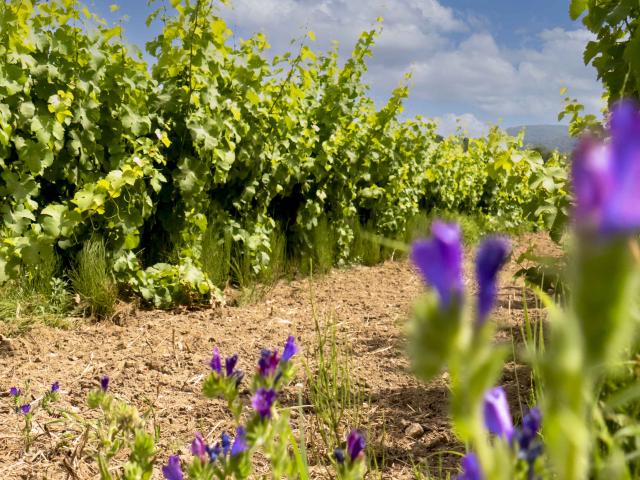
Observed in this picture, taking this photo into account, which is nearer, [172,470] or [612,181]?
[612,181]

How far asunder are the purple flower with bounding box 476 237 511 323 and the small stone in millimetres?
2397

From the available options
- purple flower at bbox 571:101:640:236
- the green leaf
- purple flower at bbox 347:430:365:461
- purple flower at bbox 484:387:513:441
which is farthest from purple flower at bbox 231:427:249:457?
the green leaf

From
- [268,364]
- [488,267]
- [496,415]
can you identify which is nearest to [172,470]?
[268,364]

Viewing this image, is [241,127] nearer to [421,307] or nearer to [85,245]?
[85,245]

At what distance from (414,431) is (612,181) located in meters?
2.51

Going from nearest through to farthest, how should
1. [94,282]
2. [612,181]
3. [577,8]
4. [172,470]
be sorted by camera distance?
[612,181] → [172,470] → [577,8] → [94,282]

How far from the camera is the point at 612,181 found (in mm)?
271

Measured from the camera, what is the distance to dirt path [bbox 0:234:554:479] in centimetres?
246

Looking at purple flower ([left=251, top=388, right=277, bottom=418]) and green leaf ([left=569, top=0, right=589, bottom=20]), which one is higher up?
green leaf ([left=569, top=0, right=589, bottom=20])

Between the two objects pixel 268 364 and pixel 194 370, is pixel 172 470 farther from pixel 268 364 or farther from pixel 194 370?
pixel 194 370

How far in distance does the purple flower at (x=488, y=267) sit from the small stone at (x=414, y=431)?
2.40 m

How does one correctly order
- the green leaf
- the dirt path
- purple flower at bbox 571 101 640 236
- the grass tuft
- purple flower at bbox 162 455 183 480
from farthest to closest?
the grass tuft
the green leaf
the dirt path
purple flower at bbox 162 455 183 480
purple flower at bbox 571 101 640 236

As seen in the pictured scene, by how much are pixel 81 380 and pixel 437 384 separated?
1942 mm

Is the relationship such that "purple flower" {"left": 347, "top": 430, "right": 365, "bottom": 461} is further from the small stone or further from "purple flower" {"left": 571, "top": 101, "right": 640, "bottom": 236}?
the small stone
